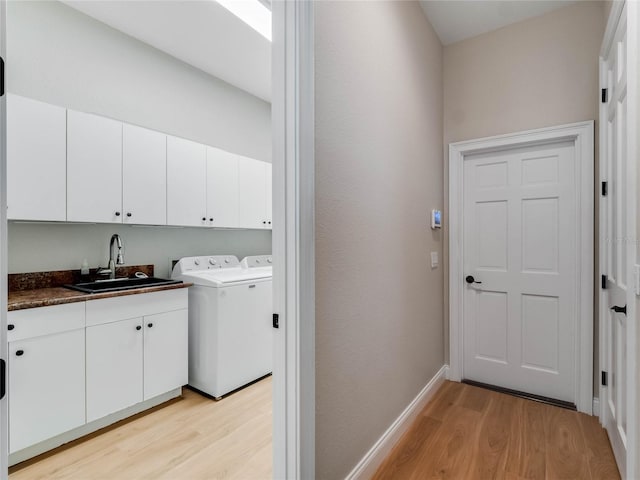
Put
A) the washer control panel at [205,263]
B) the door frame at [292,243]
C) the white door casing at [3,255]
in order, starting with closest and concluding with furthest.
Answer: the white door casing at [3,255]
the door frame at [292,243]
the washer control panel at [205,263]

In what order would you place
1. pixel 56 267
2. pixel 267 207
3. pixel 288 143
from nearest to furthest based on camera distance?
pixel 288 143, pixel 56 267, pixel 267 207

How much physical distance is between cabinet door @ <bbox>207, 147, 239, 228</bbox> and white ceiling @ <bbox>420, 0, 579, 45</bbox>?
6.75 ft

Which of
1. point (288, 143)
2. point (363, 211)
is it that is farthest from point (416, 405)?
point (288, 143)

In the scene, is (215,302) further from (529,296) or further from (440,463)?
(529,296)

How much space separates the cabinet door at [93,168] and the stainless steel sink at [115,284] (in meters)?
0.46

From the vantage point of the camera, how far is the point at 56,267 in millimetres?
2324

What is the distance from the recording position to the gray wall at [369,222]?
1413 mm

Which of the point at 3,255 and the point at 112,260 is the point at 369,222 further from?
the point at 112,260

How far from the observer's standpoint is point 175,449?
1971 millimetres

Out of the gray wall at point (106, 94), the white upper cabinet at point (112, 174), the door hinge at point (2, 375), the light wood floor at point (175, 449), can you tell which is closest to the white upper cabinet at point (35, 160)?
the white upper cabinet at point (112, 174)

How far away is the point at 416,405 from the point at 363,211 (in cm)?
148

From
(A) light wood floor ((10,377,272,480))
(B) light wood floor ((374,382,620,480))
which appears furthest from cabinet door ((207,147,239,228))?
(B) light wood floor ((374,382,620,480))

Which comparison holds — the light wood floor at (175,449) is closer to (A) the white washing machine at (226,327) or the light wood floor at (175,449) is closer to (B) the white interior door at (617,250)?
(A) the white washing machine at (226,327)

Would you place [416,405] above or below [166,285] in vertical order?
below
